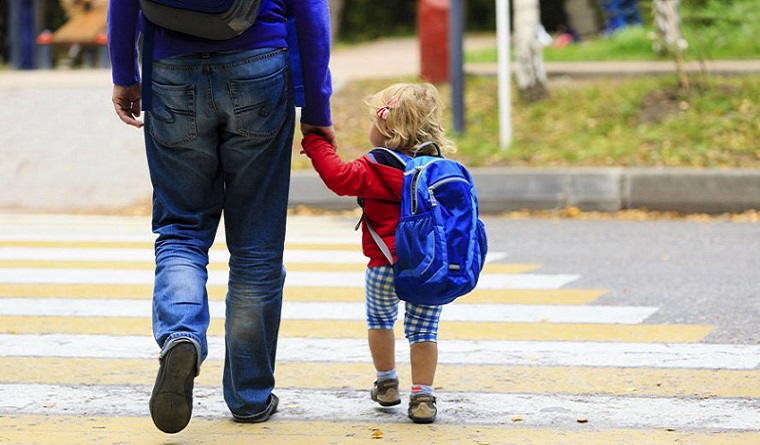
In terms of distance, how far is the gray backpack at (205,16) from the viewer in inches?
146

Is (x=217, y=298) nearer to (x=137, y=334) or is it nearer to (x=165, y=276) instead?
(x=137, y=334)

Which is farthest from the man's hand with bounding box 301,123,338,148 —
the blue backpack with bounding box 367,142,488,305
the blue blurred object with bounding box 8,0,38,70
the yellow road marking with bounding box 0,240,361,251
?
the blue blurred object with bounding box 8,0,38,70

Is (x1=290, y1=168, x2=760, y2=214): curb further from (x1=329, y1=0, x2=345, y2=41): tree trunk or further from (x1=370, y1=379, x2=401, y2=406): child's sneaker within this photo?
(x1=329, y1=0, x2=345, y2=41): tree trunk

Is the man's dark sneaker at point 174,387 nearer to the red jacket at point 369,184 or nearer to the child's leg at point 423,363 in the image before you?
the red jacket at point 369,184

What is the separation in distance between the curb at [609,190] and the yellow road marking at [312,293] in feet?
10.9

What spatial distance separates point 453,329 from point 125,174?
643 cm

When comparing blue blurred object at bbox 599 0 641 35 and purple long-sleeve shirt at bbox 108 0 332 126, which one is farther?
blue blurred object at bbox 599 0 641 35

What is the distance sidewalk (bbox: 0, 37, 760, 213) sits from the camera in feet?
32.6

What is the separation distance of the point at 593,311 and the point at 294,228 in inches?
141

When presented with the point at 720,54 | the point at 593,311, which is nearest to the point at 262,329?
the point at 593,311

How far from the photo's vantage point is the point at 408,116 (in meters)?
4.18

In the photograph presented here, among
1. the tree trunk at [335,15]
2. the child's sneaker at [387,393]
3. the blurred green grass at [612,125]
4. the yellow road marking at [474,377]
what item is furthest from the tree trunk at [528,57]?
the tree trunk at [335,15]

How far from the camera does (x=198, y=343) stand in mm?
3730

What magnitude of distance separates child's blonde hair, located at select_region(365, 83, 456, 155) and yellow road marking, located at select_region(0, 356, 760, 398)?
98 centimetres
